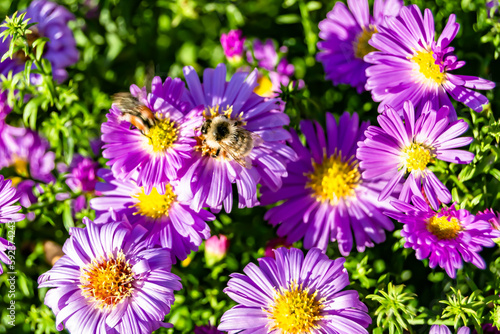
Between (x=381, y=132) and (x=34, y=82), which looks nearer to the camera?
(x=381, y=132)

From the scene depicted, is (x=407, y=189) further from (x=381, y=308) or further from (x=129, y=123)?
(x=129, y=123)

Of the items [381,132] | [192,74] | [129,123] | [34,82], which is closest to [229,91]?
[192,74]

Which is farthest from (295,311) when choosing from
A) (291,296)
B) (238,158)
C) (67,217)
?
(67,217)

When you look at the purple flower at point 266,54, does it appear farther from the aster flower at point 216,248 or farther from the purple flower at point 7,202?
the purple flower at point 7,202

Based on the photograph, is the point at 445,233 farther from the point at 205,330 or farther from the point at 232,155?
the point at 205,330

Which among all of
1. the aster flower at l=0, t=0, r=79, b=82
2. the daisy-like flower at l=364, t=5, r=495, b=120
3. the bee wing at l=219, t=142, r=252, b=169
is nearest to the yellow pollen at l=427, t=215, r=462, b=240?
the daisy-like flower at l=364, t=5, r=495, b=120

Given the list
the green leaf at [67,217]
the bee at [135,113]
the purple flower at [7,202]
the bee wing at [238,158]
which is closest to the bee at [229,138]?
the bee wing at [238,158]
